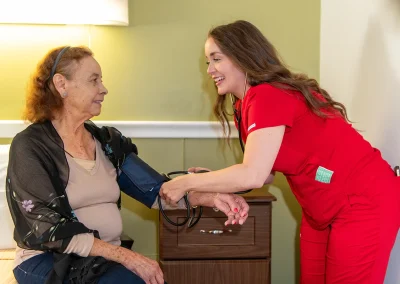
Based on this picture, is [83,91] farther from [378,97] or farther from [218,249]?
[378,97]

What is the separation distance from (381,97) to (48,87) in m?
1.18

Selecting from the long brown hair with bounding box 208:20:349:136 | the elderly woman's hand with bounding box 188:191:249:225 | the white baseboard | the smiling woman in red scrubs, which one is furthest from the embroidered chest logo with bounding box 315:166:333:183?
the white baseboard

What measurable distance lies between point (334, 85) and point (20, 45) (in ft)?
4.61

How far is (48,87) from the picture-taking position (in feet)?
7.14

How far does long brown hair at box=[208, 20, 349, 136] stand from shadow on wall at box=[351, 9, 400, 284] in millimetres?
206

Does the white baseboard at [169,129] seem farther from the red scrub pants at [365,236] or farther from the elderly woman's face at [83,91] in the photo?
the red scrub pants at [365,236]

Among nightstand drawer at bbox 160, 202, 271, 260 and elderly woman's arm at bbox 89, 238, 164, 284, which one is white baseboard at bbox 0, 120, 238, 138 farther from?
elderly woman's arm at bbox 89, 238, 164, 284

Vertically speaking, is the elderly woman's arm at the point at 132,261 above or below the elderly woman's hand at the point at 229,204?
→ below

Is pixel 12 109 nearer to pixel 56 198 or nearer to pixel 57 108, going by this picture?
pixel 57 108

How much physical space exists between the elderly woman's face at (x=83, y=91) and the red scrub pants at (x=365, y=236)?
36.1 inches

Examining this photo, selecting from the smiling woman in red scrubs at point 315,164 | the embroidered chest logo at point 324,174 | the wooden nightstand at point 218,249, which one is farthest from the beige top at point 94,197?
the embroidered chest logo at point 324,174

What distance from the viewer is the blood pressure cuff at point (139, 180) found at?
7.52ft

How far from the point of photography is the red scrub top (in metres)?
1.94

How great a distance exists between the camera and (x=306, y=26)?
2939 mm
